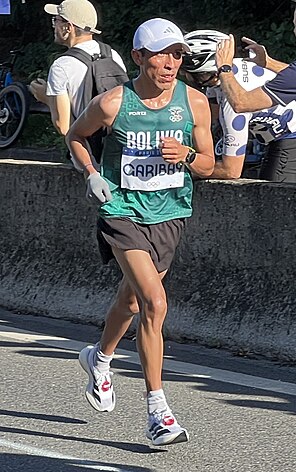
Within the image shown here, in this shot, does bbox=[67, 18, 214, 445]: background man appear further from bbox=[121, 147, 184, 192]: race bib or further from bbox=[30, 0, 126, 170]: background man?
bbox=[30, 0, 126, 170]: background man

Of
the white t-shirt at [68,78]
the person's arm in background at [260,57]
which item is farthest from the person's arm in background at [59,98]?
the person's arm in background at [260,57]

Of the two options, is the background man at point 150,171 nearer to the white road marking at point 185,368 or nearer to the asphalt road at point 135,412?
the asphalt road at point 135,412

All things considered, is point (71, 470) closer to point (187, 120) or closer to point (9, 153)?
point (187, 120)

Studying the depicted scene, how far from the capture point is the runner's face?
20.2 ft

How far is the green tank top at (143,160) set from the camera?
6.23m

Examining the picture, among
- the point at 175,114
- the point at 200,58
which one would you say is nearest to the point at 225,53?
the point at 175,114

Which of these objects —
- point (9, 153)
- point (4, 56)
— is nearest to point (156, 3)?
point (9, 153)

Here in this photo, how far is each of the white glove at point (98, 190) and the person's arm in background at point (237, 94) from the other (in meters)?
0.88

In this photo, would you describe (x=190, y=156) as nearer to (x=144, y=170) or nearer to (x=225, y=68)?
(x=144, y=170)

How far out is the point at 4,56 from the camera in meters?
22.2

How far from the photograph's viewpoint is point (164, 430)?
6.02m

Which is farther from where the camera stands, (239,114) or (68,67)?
(68,67)

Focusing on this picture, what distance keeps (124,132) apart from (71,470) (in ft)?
5.29

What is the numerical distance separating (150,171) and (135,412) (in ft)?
4.27
